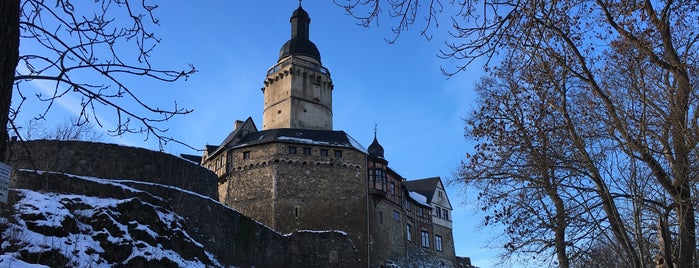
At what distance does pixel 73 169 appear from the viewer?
68.7 ft

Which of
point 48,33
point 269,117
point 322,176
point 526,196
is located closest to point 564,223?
point 526,196

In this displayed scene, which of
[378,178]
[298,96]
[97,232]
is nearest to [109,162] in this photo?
[97,232]

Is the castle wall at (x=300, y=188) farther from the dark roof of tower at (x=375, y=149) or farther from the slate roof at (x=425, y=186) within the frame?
the slate roof at (x=425, y=186)

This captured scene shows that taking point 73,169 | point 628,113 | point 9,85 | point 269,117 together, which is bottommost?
point 9,85

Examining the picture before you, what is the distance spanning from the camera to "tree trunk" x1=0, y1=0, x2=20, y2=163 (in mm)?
3889

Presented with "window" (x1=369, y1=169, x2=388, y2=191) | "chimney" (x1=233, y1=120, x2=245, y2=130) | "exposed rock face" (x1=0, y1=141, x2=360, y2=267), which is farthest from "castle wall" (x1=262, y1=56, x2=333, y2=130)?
"exposed rock face" (x1=0, y1=141, x2=360, y2=267)

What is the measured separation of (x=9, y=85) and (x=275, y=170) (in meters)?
31.3

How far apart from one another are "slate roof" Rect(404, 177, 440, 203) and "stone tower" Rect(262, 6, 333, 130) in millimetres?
11106

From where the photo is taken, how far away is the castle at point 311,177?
3444 cm

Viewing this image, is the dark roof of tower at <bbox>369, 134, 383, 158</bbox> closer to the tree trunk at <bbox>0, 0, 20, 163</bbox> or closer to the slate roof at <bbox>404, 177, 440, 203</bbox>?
the slate roof at <bbox>404, 177, 440, 203</bbox>

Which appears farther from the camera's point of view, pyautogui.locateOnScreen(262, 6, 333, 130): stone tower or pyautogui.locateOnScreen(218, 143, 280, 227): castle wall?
pyautogui.locateOnScreen(262, 6, 333, 130): stone tower

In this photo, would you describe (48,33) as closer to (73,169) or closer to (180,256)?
(180,256)

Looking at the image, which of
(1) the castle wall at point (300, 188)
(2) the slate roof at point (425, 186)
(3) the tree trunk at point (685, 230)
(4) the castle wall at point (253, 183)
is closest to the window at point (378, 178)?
(1) the castle wall at point (300, 188)

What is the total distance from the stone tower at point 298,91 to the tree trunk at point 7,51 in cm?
3739
